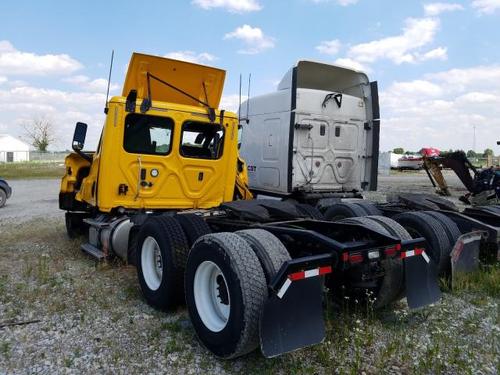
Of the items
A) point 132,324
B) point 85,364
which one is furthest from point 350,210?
point 85,364

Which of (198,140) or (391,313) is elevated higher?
(198,140)

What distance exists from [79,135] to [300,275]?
15.4ft

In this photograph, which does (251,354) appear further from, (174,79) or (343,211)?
(174,79)

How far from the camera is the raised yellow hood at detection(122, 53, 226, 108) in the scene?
6199 mm

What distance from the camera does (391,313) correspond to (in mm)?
4207

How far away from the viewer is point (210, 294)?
3.63 m

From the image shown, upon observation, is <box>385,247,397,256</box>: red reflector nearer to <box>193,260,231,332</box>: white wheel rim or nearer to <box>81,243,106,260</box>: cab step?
<box>193,260,231,332</box>: white wheel rim

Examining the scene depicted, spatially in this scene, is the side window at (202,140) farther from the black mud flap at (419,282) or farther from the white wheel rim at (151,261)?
the black mud flap at (419,282)

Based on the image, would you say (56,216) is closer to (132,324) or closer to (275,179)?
(275,179)

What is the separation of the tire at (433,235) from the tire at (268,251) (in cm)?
221

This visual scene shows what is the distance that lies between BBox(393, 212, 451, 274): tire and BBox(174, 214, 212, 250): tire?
7.73ft

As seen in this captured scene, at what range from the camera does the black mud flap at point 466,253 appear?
15.3ft

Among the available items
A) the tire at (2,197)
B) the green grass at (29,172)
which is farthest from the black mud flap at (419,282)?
the green grass at (29,172)

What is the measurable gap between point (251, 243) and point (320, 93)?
5438 millimetres
